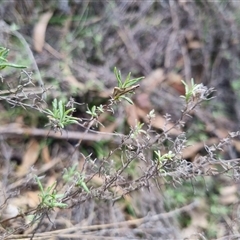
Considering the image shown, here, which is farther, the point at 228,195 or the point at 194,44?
the point at 194,44

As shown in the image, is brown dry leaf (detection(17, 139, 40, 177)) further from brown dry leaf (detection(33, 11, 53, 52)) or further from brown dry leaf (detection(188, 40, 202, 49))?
brown dry leaf (detection(188, 40, 202, 49))

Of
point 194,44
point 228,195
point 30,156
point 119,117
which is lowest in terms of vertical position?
point 228,195

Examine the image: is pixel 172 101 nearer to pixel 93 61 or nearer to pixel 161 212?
pixel 93 61

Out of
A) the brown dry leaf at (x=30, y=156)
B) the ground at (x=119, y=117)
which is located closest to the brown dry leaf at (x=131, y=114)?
the ground at (x=119, y=117)

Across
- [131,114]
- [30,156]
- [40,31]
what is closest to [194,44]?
[131,114]

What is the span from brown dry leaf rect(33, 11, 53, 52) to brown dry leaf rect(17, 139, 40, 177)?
0.38 m

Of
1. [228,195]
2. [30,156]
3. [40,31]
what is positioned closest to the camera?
[30,156]

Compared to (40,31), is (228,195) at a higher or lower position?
lower

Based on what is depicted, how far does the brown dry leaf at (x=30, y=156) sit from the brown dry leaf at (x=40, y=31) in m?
0.38

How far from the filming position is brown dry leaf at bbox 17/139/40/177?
1298 millimetres

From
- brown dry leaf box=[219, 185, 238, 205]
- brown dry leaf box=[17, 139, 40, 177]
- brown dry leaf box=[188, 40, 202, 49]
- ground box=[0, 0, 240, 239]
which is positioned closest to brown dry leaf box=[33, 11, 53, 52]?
ground box=[0, 0, 240, 239]

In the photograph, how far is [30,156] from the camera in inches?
52.6

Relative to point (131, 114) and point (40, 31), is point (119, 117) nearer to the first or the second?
point (131, 114)

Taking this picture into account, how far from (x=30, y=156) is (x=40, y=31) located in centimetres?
52
